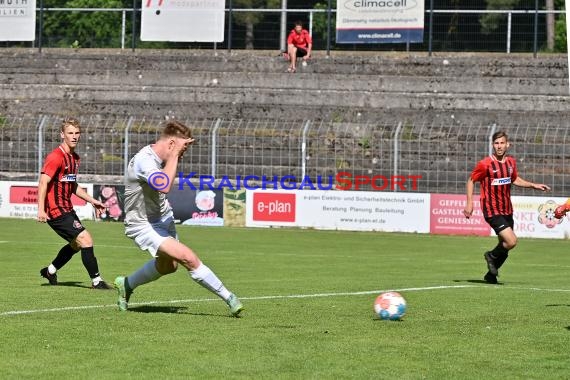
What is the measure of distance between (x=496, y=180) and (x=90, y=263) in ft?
18.8

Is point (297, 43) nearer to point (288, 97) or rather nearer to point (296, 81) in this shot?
point (296, 81)

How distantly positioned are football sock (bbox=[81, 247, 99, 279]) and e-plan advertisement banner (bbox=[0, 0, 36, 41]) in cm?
2679

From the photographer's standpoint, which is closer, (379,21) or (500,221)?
(500,221)

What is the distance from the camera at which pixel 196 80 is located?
38.1 metres

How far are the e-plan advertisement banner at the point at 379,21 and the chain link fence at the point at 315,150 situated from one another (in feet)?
13.7

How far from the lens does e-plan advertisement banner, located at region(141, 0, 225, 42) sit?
125ft

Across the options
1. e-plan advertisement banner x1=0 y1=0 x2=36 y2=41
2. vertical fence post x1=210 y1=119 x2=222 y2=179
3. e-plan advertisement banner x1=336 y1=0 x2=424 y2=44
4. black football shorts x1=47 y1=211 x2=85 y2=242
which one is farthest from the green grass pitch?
e-plan advertisement banner x1=0 y1=0 x2=36 y2=41

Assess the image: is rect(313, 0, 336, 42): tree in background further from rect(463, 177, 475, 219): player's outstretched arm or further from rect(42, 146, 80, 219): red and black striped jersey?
rect(42, 146, 80, 219): red and black striped jersey

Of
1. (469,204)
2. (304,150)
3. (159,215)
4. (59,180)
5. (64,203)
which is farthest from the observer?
(304,150)

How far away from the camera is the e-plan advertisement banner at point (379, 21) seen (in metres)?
36.4

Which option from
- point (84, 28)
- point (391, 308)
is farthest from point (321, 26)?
point (391, 308)

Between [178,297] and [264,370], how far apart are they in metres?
5.15

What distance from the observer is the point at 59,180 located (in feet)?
46.4

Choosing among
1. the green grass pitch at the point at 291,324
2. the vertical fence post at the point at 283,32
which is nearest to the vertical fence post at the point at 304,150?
the vertical fence post at the point at 283,32
